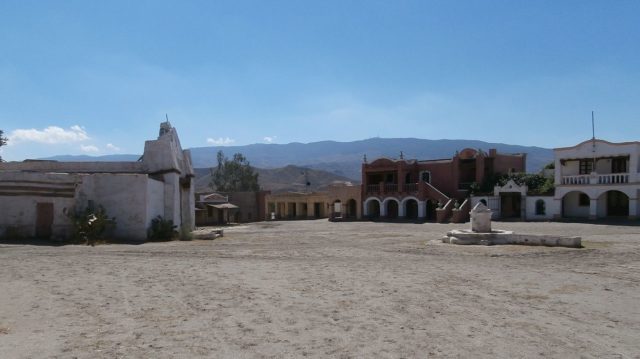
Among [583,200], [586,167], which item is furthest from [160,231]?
[586,167]

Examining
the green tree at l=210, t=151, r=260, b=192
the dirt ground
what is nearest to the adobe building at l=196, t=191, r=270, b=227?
the green tree at l=210, t=151, r=260, b=192

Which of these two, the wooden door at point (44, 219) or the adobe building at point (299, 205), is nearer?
the wooden door at point (44, 219)

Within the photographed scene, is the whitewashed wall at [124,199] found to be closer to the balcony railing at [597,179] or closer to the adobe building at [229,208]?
the adobe building at [229,208]

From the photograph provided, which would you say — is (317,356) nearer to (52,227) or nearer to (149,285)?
(149,285)

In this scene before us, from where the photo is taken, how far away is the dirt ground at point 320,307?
→ 22.0 feet

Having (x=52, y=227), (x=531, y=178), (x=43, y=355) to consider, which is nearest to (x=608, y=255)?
(x=43, y=355)

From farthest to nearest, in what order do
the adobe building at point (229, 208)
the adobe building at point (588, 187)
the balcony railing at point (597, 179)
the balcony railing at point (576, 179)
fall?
the adobe building at point (229, 208)
the balcony railing at point (576, 179)
the balcony railing at point (597, 179)
the adobe building at point (588, 187)

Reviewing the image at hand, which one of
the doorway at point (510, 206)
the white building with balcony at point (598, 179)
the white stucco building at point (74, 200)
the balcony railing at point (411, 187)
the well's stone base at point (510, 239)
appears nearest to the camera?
the well's stone base at point (510, 239)

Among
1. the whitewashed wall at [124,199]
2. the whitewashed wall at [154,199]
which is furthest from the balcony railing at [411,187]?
the whitewashed wall at [124,199]

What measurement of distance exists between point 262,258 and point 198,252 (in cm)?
334

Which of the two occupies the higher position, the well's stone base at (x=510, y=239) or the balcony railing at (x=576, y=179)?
the balcony railing at (x=576, y=179)

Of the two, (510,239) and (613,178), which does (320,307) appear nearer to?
(510,239)

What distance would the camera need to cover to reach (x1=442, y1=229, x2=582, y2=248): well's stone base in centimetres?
1970

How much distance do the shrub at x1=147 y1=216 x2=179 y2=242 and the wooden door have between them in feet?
14.6
